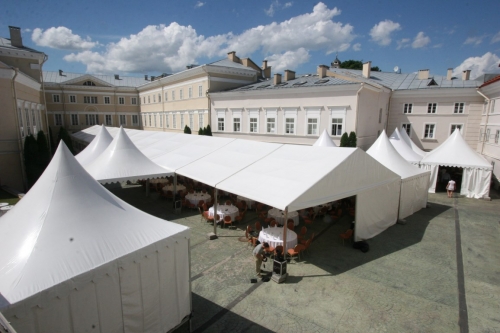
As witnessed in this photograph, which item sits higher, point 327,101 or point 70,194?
point 327,101

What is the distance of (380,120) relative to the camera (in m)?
24.5

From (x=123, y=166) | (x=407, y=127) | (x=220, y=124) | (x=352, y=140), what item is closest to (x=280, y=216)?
(x=123, y=166)

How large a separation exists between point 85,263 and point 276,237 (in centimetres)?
539

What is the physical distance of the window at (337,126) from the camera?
2020cm

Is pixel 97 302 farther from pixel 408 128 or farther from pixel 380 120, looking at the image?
pixel 408 128

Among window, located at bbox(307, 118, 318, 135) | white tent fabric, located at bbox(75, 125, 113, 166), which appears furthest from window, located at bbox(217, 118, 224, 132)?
white tent fabric, located at bbox(75, 125, 113, 166)

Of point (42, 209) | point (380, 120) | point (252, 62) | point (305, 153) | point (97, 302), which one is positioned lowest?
point (97, 302)

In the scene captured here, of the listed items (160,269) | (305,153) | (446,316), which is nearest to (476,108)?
(305,153)

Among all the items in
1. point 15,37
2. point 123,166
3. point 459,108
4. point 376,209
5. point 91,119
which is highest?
point 15,37

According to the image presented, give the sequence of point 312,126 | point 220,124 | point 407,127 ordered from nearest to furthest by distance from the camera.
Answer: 1. point 312,126
2. point 407,127
3. point 220,124

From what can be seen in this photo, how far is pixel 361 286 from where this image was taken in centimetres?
687

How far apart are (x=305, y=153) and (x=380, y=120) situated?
17.9 meters

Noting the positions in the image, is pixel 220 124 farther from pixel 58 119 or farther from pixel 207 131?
pixel 58 119

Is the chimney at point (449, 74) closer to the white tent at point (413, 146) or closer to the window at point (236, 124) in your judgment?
the white tent at point (413, 146)
